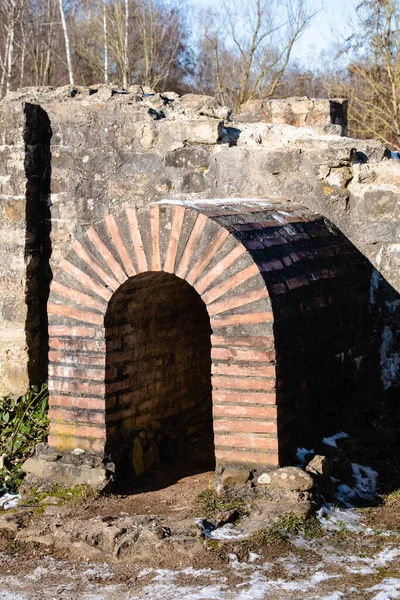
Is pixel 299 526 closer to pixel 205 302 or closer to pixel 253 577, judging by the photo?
pixel 253 577

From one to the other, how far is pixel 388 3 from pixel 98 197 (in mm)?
11731

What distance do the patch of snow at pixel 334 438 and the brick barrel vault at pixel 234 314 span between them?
0.09 m

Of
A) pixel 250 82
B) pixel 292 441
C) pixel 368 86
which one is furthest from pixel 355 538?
pixel 250 82

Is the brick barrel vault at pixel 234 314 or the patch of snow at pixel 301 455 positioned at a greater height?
the brick barrel vault at pixel 234 314

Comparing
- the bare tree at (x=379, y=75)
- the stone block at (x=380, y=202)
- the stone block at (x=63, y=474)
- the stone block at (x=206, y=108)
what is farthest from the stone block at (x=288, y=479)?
the bare tree at (x=379, y=75)

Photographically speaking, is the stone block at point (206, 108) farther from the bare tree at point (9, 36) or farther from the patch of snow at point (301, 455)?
the bare tree at point (9, 36)

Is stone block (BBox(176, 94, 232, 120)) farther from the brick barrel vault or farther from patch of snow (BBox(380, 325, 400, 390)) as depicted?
patch of snow (BBox(380, 325, 400, 390))

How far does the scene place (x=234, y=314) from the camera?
4.55m

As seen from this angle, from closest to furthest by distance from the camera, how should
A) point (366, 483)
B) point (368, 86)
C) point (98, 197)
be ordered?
point (366, 483), point (98, 197), point (368, 86)

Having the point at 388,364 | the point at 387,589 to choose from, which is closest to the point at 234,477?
the point at 387,589

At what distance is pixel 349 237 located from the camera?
5.80 meters

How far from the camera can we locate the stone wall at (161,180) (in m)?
5.77

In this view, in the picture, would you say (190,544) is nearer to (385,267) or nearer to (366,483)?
(366,483)

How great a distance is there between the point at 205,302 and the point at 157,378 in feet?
3.93
